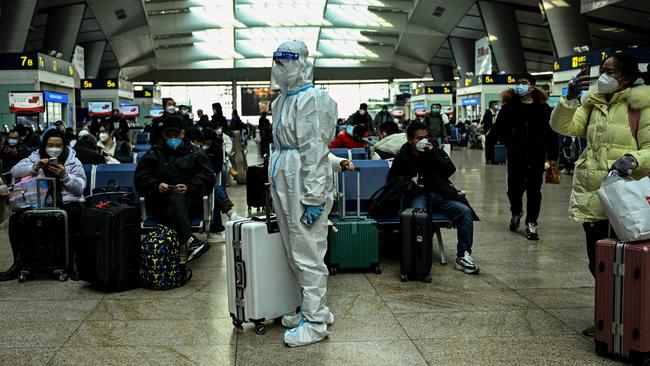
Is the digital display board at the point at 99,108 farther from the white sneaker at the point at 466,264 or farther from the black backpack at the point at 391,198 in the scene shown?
the white sneaker at the point at 466,264

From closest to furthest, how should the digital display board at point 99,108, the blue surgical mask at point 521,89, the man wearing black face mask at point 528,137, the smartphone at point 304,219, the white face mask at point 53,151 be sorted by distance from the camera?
the smartphone at point 304,219 → the white face mask at point 53,151 → the blue surgical mask at point 521,89 → the man wearing black face mask at point 528,137 → the digital display board at point 99,108

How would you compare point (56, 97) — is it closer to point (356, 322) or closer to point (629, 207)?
point (356, 322)

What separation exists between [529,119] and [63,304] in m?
5.44

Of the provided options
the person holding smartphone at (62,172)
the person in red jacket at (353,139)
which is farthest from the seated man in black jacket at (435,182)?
the person in red jacket at (353,139)

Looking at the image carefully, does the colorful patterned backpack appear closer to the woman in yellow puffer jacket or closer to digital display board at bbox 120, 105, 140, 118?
the woman in yellow puffer jacket

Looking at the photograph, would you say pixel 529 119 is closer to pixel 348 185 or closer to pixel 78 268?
pixel 348 185

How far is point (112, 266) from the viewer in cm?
592

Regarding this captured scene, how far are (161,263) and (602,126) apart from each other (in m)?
3.51

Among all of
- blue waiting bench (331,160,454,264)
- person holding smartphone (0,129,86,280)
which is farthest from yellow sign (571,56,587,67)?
person holding smartphone (0,129,86,280)

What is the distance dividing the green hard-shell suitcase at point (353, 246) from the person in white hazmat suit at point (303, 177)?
1.87 metres

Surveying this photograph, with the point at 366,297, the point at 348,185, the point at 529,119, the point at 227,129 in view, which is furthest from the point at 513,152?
the point at 227,129

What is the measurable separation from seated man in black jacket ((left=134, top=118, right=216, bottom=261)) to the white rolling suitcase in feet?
7.19

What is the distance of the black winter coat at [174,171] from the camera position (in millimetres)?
6957

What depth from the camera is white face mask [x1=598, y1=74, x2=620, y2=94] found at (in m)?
4.39
